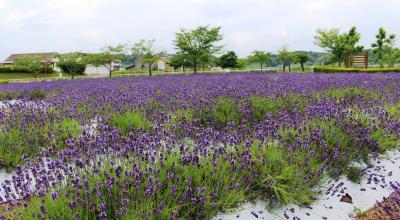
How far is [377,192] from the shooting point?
3.41 metres

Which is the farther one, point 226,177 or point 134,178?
point 226,177

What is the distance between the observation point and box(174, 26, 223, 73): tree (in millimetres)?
26453

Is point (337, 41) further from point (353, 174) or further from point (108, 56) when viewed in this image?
point (353, 174)

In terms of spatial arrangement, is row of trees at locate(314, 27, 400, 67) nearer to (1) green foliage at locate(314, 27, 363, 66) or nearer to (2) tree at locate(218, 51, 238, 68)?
(1) green foliage at locate(314, 27, 363, 66)

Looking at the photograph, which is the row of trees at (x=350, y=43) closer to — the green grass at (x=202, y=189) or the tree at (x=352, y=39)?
the tree at (x=352, y=39)

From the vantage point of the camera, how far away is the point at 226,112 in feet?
16.6

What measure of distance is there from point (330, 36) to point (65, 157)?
116ft

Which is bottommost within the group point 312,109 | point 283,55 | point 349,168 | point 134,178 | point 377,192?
point 377,192

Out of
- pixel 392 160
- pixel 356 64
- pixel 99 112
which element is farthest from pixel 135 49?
pixel 392 160

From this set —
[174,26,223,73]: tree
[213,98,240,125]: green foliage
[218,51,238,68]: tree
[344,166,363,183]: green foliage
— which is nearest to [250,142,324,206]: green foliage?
[344,166,363,183]: green foliage

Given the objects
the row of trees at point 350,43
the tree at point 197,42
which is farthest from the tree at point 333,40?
the tree at point 197,42

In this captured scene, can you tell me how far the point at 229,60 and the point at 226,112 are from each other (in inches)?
1853

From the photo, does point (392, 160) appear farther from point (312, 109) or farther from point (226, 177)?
point (226, 177)

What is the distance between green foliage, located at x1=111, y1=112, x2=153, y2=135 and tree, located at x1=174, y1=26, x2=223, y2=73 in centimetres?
2194
